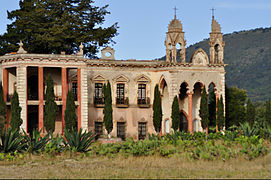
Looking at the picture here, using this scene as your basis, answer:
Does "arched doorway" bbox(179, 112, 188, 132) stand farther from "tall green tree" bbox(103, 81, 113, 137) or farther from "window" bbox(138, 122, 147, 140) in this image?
"tall green tree" bbox(103, 81, 113, 137)

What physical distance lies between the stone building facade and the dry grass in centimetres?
1408

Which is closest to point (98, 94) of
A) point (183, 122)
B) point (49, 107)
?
point (49, 107)

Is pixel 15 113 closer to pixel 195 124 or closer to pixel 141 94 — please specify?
pixel 141 94

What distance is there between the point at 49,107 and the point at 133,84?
8373mm

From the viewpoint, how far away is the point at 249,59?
4739 inches

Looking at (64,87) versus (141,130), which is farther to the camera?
(141,130)

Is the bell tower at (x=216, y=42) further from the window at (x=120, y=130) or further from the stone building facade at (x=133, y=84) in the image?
the window at (x=120, y=130)

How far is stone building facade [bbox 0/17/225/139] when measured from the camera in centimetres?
3734

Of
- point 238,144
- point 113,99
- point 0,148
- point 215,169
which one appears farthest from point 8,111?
point 215,169

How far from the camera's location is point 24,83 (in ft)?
116

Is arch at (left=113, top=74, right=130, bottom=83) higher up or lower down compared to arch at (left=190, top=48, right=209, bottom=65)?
lower down

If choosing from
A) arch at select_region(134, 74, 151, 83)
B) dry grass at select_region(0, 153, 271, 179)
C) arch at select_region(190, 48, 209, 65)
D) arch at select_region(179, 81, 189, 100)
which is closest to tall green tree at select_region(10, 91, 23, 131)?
arch at select_region(134, 74, 151, 83)

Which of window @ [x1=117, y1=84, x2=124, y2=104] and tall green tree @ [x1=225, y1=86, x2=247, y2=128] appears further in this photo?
tall green tree @ [x1=225, y1=86, x2=247, y2=128]

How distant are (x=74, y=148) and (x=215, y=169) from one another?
22.8ft
